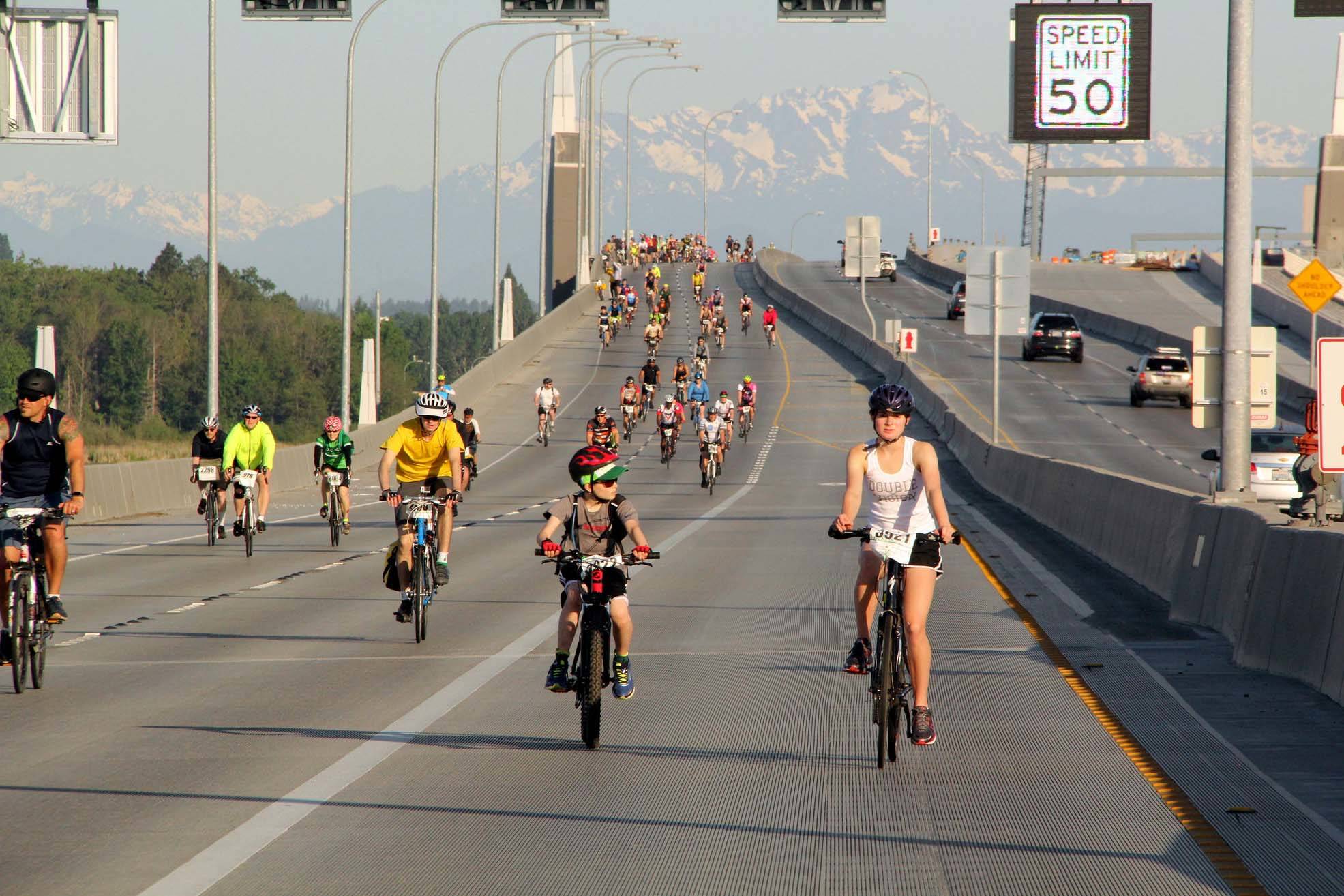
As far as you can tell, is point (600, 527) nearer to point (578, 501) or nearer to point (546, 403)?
point (578, 501)

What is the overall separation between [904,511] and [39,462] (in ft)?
17.8

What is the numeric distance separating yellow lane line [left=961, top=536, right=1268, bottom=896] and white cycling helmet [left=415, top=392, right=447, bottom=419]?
15.4ft

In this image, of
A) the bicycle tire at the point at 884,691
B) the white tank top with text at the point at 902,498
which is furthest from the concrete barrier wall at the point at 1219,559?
the bicycle tire at the point at 884,691

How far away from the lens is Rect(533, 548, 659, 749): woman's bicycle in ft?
29.2

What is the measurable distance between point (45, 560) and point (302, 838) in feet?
16.7

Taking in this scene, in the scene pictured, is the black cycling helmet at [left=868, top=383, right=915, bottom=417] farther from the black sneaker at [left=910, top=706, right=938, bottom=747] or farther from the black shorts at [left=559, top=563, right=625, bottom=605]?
the black shorts at [left=559, top=563, right=625, bottom=605]

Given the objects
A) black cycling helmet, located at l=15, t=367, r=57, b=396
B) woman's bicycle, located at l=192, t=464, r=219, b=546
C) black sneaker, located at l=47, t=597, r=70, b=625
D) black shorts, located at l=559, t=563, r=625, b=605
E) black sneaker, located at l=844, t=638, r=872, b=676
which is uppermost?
black cycling helmet, located at l=15, t=367, r=57, b=396

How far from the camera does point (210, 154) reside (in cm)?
3650

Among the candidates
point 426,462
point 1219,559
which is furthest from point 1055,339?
point 426,462

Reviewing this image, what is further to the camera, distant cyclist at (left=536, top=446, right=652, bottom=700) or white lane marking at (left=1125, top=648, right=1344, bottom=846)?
distant cyclist at (left=536, top=446, right=652, bottom=700)

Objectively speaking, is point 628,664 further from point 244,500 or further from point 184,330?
point 184,330

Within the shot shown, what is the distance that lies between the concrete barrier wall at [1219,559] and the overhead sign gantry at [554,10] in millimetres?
10551

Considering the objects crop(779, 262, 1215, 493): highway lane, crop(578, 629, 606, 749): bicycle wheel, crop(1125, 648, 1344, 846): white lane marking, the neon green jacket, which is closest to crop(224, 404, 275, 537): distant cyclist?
the neon green jacket

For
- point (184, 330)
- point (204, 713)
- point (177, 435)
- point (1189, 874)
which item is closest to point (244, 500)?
point (204, 713)
